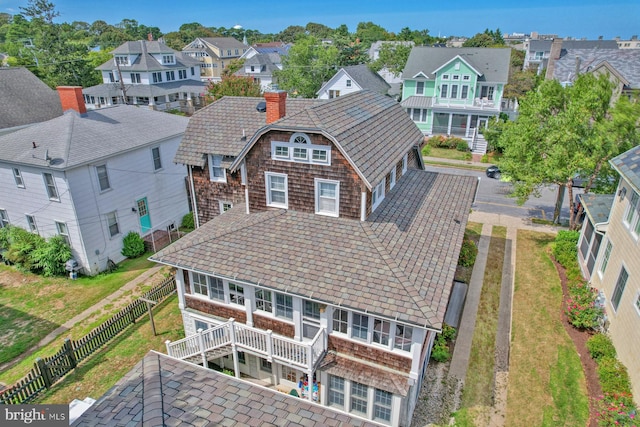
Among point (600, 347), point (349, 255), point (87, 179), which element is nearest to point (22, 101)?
point (87, 179)

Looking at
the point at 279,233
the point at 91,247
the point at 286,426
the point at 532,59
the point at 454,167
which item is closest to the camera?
the point at 286,426

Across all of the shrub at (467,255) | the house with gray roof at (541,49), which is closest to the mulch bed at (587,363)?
the shrub at (467,255)

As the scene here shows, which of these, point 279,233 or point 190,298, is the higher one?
point 279,233

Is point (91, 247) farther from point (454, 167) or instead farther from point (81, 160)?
point (454, 167)

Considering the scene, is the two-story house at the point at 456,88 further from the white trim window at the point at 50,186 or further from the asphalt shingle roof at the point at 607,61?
the white trim window at the point at 50,186

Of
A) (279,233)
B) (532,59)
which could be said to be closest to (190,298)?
(279,233)

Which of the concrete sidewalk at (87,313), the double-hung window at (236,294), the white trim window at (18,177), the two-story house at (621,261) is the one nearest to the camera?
the two-story house at (621,261)

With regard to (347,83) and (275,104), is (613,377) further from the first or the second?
(347,83)
